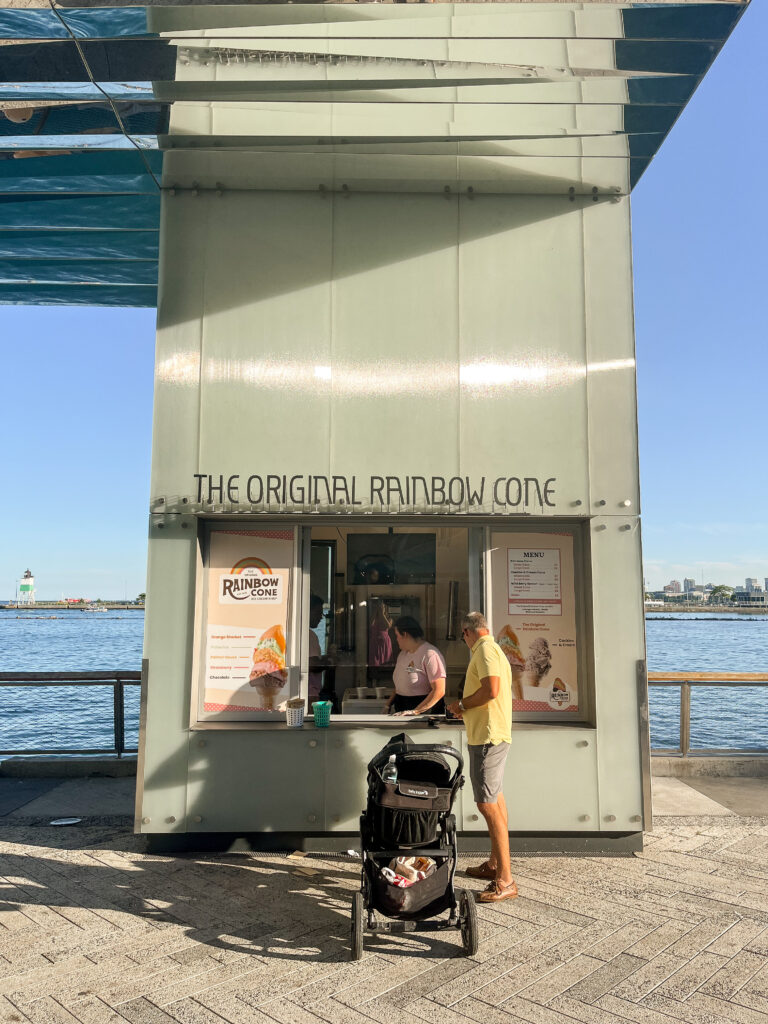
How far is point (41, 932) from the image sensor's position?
4.49m

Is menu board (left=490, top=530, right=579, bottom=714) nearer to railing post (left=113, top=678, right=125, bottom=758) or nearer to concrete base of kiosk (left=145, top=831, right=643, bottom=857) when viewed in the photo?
concrete base of kiosk (left=145, top=831, right=643, bottom=857)

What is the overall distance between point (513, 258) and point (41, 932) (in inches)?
233

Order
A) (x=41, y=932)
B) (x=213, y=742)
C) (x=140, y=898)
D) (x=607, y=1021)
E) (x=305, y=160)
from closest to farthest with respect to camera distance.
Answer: (x=607, y=1021) < (x=41, y=932) < (x=140, y=898) < (x=213, y=742) < (x=305, y=160)

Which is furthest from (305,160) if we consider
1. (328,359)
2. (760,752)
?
(760,752)

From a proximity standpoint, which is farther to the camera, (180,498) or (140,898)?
(180,498)

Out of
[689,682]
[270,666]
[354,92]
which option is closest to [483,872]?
[270,666]

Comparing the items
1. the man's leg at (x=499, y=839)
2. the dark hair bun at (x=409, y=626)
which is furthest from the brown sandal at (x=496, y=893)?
the dark hair bun at (x=409, y=626)

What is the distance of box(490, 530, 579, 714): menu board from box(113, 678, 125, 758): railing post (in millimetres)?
4616

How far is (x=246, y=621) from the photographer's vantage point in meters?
6.45

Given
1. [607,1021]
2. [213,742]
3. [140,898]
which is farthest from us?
[213,742]

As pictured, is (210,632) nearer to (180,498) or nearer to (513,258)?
(180,498)

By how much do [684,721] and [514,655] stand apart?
3356 millimetres

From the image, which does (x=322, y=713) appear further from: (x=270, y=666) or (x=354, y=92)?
(x=354, y=92)

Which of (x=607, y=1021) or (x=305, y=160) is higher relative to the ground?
(x=305, y=160)
